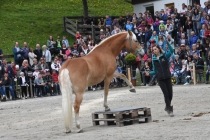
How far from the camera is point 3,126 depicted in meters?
15.6

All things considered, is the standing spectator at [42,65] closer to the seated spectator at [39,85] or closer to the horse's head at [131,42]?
the seated spectator at [39,85]

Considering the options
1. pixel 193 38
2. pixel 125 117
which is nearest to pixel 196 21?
pixel 193 38

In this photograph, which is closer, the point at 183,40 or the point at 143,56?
the point at 143,56

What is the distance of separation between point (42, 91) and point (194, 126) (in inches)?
649

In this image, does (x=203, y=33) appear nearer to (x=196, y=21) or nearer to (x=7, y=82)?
(x=196, y=21)

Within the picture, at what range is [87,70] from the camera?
13.4m

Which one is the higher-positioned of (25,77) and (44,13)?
(44,13)

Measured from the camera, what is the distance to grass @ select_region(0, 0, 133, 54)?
139ft

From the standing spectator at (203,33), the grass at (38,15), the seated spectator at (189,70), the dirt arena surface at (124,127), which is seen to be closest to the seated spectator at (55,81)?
the dirt arena surface at (124,127)

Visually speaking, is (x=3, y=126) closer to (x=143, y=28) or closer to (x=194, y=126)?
(x=194, y=126)

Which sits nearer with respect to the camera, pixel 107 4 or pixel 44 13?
pixel 44 13

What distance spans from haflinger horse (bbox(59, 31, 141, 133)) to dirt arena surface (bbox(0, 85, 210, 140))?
0.71 metres

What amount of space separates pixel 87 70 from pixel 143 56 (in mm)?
14444

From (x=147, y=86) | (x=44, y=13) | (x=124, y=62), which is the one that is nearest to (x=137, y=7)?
(x=44, y=13)
